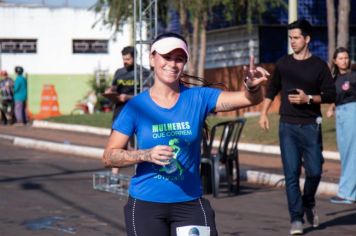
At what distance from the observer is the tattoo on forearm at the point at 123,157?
521 cm


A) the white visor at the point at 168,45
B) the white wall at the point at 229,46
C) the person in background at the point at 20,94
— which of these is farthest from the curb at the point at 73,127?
the white visor at the point at 168,45

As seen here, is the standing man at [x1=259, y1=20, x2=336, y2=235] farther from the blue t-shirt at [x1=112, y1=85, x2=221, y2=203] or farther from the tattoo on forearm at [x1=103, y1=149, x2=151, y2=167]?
the tattoo on forearm at [x1=103, y1=149, x2=151, y2=167]

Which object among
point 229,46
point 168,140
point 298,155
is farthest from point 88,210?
point 229,46

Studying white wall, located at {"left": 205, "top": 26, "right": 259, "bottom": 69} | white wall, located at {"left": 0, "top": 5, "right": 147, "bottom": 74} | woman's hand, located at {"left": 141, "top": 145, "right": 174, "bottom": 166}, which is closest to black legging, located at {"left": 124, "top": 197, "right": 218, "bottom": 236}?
woman's hand, located at {"left": 141, "top": 145, "right": 174, "bottom": 166}

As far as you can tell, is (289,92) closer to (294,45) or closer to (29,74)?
(294,45)

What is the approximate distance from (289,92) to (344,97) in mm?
2573

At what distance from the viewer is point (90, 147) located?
798 inches

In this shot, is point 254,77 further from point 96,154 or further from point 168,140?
point 96,154

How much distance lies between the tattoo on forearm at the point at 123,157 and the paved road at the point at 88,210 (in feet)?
13.9

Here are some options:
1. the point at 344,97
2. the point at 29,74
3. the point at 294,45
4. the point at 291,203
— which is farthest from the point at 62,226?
the point at 29,74

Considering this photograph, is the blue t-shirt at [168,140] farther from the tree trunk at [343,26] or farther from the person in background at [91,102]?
the person in background at [91,102]

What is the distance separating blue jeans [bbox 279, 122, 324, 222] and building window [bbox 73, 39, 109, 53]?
36.3 metres

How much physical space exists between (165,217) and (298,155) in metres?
4.13

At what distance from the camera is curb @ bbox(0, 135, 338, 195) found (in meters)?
13.1
